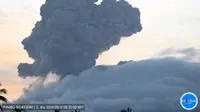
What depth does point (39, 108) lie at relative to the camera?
92.2 metres

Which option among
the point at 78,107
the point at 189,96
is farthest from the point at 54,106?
the point at 189,96

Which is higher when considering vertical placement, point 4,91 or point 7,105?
point 7,105

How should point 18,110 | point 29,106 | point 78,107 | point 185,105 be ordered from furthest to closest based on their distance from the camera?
point 18,110 → point 78,107 → point 29,106 → point 185,105

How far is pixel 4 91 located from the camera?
5738cm

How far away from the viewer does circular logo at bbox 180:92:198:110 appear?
2314cm

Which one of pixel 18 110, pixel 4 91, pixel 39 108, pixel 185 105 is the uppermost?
pixel 18 110

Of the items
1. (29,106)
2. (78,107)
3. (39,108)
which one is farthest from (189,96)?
(78,107)

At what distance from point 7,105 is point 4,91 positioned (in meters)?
38.4

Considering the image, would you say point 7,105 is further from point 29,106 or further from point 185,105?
point 185,105

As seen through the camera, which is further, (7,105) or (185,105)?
(7,105)

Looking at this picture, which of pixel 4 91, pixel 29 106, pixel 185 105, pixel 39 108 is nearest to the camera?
pixel 185 105

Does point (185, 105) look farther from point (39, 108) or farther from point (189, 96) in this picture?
point (39, 108)

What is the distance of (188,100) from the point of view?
24.1 meters

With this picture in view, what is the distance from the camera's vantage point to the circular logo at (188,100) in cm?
2314
